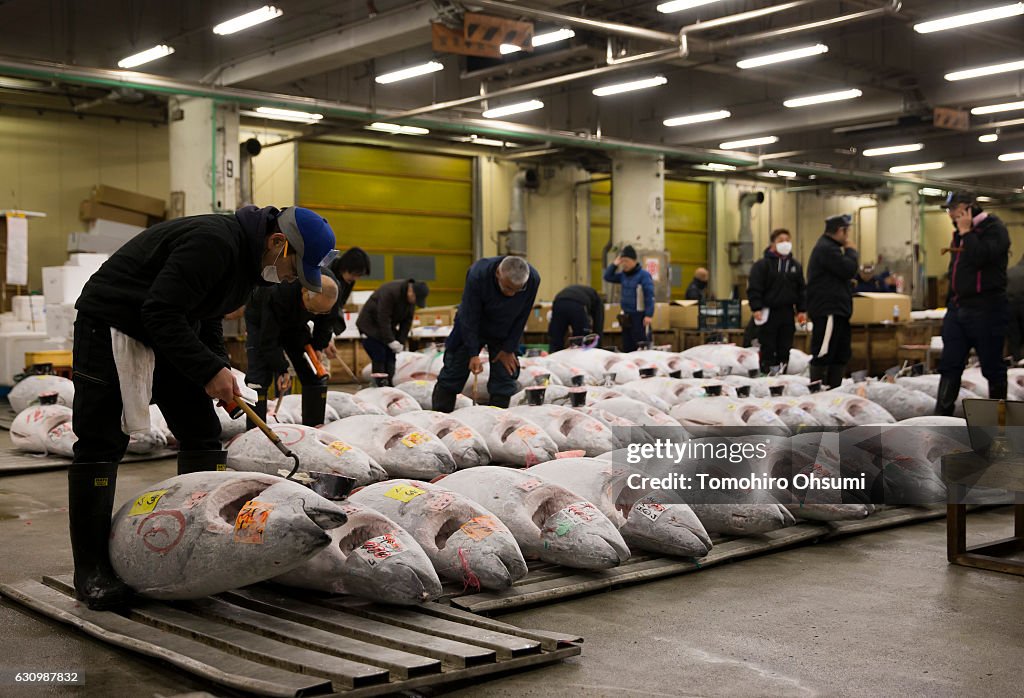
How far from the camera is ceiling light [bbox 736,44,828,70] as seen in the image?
1273cm

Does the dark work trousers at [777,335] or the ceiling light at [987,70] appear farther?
the ceiling light at [987,70]

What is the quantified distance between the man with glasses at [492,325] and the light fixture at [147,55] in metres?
7.62

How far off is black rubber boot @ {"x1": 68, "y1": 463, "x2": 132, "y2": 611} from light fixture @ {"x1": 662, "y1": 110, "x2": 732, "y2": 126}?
1530 centimetres

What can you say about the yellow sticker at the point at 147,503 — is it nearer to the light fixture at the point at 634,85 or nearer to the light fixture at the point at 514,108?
the light fixture at the point at 634,85

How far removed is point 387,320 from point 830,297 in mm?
3886

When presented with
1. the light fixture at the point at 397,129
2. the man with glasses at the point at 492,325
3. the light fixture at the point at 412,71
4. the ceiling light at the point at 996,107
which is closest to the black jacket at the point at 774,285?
the man with glasses at the point at 492,325

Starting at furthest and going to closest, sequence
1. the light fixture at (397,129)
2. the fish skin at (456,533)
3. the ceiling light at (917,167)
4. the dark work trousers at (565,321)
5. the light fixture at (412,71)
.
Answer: the ceiling light at (917,167)
the light fixture at (397,129)
the light fixture at (412,71)
the dark work trousers at (565,321)
the fish skin at (456,533)

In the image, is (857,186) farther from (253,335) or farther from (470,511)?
(470,511)

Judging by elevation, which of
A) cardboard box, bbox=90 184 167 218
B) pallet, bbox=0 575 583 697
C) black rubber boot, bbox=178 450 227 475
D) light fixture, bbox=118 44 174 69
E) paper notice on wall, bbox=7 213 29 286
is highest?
light fixture, bbox=118 44 174 69

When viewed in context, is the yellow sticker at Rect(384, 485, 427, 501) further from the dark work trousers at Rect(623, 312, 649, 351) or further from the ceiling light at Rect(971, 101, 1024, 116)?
the ceiling light at Rect(971, 101, 1024, 116)

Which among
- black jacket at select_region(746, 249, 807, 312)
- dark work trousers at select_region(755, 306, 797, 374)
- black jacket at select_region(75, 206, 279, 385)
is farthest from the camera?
dark work trousers at select_region(755, 306, 797, 374)

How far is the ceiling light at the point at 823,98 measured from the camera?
15.7 m

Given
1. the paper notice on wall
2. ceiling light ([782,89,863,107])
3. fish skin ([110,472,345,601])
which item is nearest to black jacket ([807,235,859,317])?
fish skin ([110,472,345,601])

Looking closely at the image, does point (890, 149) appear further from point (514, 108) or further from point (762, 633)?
point (762, 633)
